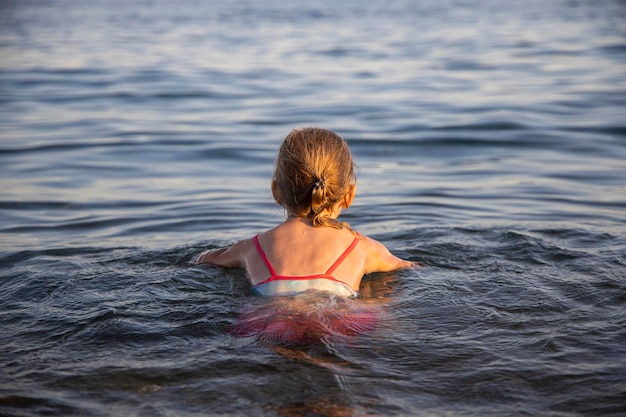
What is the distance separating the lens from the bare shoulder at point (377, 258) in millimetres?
4965

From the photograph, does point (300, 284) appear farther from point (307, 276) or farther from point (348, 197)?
point (348, 197)

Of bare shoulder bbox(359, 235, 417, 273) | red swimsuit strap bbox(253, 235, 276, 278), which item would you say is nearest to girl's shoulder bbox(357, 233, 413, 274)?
bare shoulder bbox(359, 235, 417, 273)

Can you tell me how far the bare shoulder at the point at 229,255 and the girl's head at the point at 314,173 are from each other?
38 cm

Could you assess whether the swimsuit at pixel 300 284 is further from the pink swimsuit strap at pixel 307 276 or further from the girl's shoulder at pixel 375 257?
the girl's shoulder at pixel 375 257

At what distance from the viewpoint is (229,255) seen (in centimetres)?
518

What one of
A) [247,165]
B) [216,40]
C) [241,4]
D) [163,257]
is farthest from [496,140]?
[241,4]

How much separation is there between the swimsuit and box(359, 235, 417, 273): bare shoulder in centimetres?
35

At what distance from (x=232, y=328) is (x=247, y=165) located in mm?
5257

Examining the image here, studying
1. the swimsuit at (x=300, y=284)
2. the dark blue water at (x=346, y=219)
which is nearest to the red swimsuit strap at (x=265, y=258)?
the swimsuit at (x=300, y=284)

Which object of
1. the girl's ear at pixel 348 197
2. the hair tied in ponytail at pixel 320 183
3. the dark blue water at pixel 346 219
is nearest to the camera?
the dark blue water at pixel 346 219

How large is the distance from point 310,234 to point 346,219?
101 inches

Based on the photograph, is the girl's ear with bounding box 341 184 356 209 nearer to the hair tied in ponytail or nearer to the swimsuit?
the hair tied in ponytail

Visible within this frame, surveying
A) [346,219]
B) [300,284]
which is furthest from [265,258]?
[346,219]

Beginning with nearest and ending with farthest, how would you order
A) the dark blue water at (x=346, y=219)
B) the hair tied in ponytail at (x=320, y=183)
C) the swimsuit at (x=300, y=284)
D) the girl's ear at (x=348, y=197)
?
the dark blue water at (x=346, y=219) < the swimsuit at (x=300, y=284) < the hair tied in ponytail at (x=320, y=183) < the girl's ear at (x=348, y=197)
